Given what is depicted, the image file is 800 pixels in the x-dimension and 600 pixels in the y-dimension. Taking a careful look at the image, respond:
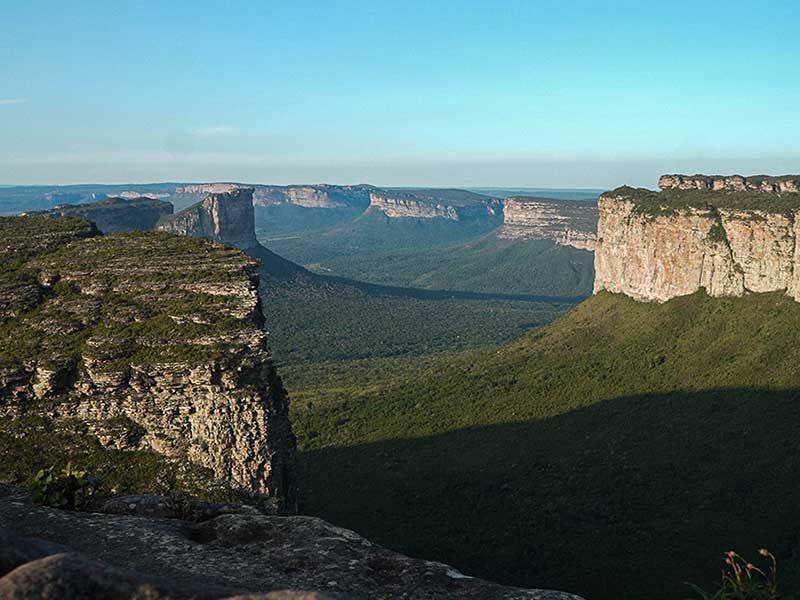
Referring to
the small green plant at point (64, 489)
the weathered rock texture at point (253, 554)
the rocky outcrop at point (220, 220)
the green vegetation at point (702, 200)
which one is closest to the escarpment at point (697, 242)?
the green vegetation at point (702, 200)

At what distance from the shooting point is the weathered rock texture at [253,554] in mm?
7771

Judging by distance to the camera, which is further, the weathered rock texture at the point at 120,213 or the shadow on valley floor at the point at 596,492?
the weathered rock texture at the point at 120,213

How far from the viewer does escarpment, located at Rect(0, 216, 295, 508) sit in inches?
1038

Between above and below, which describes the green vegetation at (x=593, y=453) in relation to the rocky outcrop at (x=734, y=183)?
below

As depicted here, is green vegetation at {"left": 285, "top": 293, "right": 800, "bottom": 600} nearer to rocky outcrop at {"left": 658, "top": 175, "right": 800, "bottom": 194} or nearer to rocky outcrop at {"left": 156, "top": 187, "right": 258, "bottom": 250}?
rocky outcrop at {"left": 658, "top": 175, "right": 800, "bottom": 194}

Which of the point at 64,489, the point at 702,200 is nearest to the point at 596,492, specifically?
the point at 64,489

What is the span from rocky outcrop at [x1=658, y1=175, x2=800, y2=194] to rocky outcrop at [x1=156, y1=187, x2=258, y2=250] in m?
73.3

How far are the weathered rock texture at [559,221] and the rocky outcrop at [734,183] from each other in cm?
8946

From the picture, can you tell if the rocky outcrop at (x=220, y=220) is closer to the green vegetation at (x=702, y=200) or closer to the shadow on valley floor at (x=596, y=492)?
the green vegetation at (x=702, y=200)

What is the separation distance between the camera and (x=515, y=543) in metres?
36.8

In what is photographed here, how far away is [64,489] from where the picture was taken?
1127 centimetres

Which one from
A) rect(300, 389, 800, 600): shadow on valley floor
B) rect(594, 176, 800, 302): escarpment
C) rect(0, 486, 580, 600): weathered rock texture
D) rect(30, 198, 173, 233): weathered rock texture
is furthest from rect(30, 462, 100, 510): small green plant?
rect(30, 198, 173, 233): weathered rock texture

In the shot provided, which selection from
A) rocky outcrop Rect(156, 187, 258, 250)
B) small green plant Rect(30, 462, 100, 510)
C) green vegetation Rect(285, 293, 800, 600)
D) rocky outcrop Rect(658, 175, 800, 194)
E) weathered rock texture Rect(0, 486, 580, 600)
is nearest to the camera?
weathered rock texture Rect(0, 486, 580, 600)

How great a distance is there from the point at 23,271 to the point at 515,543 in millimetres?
27353
